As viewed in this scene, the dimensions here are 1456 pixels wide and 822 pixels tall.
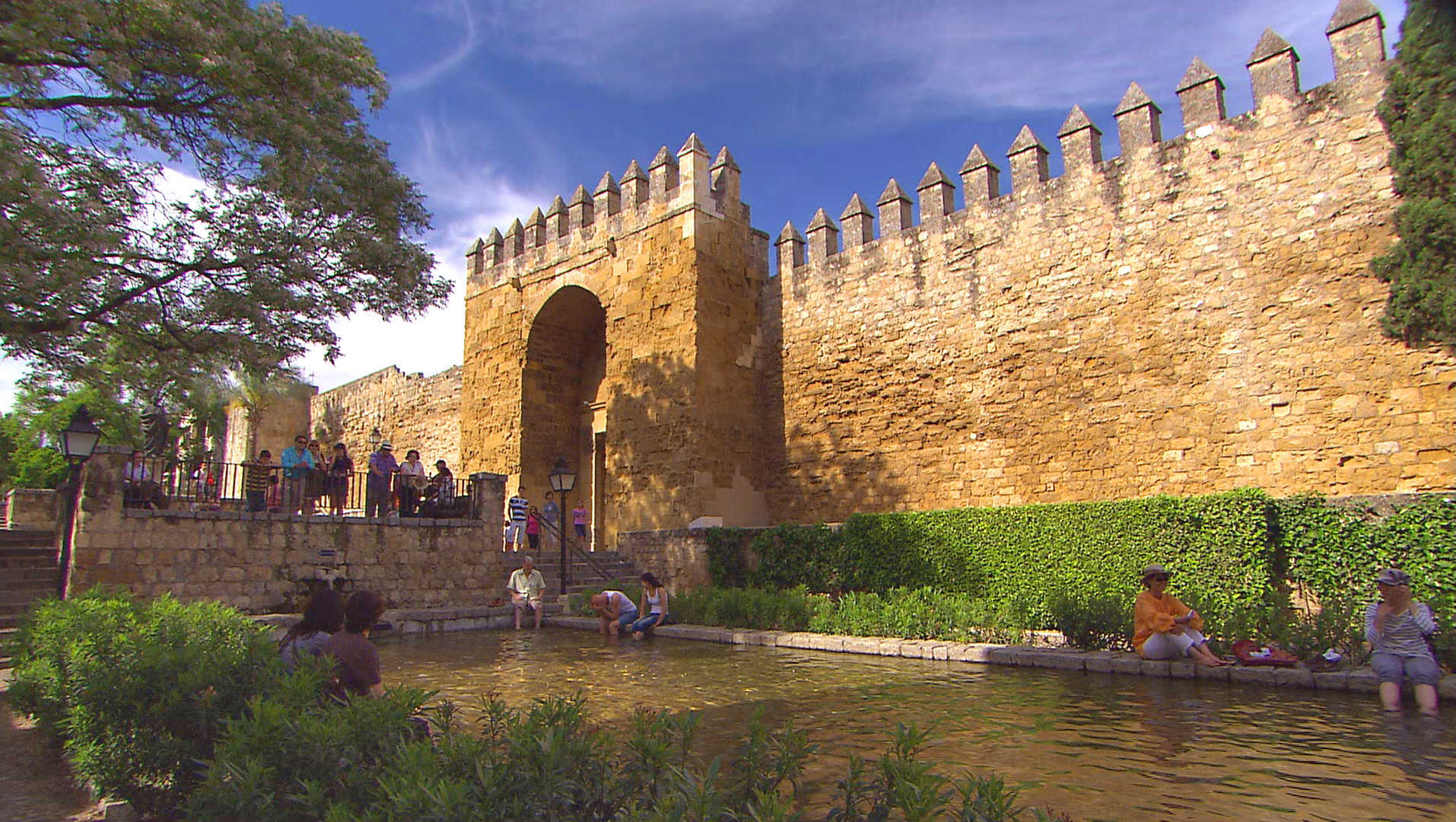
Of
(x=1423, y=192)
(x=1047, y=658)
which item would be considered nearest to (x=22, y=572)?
(x=1047, y=658)

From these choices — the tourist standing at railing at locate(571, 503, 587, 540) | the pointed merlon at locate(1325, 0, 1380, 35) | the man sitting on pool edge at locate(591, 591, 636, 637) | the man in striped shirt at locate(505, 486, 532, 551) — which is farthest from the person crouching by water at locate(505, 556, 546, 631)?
the pointed merlon at locate(1325, 0, 1380, 35)

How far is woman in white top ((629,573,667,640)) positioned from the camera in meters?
9.80

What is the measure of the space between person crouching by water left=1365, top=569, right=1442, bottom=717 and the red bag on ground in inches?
28.2

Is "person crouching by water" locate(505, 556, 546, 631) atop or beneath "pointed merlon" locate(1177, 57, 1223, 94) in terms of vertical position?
beneath

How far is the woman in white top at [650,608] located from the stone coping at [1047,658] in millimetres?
175

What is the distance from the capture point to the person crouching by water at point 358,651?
400cm

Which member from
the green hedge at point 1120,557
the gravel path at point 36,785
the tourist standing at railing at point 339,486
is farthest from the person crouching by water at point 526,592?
the gravel path at point 36,785

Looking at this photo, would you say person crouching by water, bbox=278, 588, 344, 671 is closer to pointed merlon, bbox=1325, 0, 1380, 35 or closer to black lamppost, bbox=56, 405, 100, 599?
black lamppost, bbox=56, 405, 100, 599

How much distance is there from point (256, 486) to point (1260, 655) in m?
11.9

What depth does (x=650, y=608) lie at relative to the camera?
33.3 ft

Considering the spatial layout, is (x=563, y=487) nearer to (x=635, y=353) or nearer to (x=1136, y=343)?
(x=635, y=353)

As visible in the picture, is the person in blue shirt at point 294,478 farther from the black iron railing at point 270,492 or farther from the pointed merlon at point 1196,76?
the pointed merlon at point 1196,76

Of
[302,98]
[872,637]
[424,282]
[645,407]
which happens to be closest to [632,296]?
[645,407]

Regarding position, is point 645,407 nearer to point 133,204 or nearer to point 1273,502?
point 133,204
